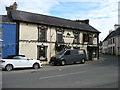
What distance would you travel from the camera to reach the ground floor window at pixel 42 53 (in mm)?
24234

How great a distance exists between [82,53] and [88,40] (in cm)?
702

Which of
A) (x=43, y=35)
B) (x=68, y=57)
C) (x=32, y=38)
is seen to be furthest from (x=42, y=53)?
(x=68, y=57)

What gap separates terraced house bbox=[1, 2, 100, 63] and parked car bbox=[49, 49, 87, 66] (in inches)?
115

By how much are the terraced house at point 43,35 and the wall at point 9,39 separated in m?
0.52

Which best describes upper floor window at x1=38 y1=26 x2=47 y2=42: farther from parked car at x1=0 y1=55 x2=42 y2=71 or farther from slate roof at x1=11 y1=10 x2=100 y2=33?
parked car at x1=0 y1=55 x2=42 y2=71

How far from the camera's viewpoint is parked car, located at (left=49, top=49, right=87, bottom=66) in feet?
72.4

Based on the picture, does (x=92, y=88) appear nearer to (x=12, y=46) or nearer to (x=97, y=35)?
(x=12, y=46)

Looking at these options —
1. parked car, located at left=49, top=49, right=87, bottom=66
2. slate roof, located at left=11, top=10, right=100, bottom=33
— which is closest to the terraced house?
slate roof, located at left=11, top=10, right=100, bottom=33

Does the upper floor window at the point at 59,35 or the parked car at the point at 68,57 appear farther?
the upper floor window at the point at 59,35

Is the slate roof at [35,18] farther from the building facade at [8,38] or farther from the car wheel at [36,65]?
the car wheel at [36,65]

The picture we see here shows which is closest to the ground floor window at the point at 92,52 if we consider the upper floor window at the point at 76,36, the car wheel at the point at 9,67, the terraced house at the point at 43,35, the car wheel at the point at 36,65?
the terraced house at the point at 43,35

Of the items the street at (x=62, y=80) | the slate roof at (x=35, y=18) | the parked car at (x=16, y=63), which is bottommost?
the street at (x=62, y=80)

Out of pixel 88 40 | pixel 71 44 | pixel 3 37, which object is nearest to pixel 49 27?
pixel 71 44

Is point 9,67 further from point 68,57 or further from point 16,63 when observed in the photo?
point 68,57
